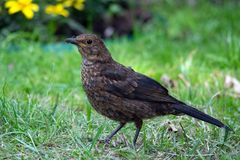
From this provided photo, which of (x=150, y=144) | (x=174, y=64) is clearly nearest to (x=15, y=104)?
(x=150, y=144)

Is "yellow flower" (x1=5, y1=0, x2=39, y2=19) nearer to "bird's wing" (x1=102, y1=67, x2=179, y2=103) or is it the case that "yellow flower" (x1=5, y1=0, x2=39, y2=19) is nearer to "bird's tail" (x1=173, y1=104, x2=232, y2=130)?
"bird's wing" (x1=102, y1=67, x2=179, y2=103)

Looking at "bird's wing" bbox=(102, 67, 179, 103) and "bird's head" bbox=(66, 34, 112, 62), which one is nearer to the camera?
"bird's wing" bbox=(102, 67, 179, 103)

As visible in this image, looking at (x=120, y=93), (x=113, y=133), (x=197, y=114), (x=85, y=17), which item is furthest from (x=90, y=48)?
(x=85, y=17)

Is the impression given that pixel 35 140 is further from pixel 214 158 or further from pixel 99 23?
pixel 99 23

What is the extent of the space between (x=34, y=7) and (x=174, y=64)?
1.90 metres

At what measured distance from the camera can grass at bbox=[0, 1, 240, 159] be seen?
458cm

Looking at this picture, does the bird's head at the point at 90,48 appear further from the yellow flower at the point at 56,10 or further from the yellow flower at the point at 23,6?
the yellow flower at the point at 56,10

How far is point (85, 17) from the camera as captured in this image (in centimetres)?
941

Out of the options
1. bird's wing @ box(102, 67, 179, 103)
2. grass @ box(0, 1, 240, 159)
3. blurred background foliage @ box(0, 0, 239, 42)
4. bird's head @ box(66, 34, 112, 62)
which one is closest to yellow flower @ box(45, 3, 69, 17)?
blurred background foliage @ box(0, 0, 239, 42)

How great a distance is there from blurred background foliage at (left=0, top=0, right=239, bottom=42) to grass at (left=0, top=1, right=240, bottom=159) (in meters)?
0.29

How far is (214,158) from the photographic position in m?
4.56

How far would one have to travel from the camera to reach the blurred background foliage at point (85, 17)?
8055mm

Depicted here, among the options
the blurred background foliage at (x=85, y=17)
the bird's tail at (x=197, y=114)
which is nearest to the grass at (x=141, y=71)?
the bird's tail at (x=197, y=114)

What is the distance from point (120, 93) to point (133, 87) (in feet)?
0.44
